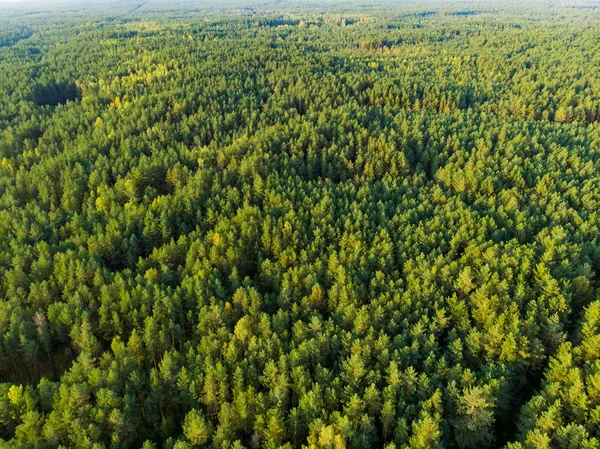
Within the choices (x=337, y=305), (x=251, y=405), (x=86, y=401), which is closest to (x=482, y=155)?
(x=337, y=305)

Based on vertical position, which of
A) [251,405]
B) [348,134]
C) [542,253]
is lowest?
[251,405]

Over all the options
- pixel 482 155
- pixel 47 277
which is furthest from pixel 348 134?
pixel 47 277

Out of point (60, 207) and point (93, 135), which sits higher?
point (93, 135)

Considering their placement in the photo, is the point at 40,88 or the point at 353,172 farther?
the point at 40,88

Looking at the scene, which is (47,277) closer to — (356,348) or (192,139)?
(356,348)

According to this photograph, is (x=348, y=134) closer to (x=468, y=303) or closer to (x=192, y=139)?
(x=192, y=139)

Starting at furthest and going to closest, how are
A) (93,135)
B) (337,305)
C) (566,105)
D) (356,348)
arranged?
(566,105)
(93,135)
(337,305)
(356,348)

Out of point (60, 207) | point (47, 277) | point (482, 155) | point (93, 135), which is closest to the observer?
point (47, 277)
